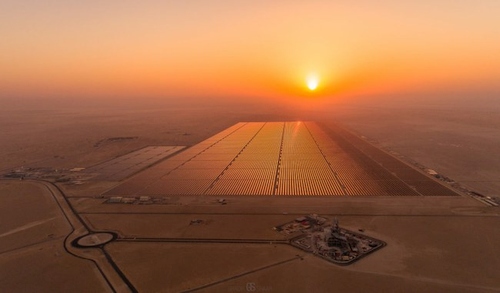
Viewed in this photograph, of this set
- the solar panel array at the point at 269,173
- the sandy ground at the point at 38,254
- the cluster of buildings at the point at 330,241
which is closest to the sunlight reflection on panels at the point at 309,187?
the solar panel array at the point at 269,173

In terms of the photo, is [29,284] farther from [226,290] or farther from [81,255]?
[226,290]

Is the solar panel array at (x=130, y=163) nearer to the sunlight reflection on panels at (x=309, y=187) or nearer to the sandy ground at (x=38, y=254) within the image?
the sandy ground at (x=38, y=254)

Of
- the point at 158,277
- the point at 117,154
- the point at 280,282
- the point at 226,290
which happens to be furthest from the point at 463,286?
the point at 117,154

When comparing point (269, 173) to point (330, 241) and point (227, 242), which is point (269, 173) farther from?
point (330, 241)

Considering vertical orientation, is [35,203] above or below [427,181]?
below

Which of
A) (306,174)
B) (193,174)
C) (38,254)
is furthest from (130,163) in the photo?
(38,254)
